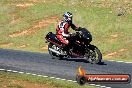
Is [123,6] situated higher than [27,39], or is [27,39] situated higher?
[123,6]

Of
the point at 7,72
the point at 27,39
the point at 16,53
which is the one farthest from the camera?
the point at 27,39

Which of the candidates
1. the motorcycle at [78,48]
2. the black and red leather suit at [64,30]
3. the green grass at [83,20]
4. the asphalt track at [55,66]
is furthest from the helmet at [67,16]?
the green grass at [83,20]

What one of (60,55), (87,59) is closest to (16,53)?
(60,55)

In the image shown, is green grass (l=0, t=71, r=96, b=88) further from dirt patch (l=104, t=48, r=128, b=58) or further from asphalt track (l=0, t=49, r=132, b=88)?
dirt patch (l=104, t=48, r=128, b=58)

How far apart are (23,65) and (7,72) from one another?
6.83 ft

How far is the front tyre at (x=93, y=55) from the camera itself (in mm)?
19831

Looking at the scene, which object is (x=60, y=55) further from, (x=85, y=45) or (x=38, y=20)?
(x=38, y=20)

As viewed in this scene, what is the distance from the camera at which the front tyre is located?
19.8 metres

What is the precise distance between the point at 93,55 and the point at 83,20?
15991mm

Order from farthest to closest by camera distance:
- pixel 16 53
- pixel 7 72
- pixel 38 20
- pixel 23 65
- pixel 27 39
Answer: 1. pixel 38 20
2. pixel 27 39
3. pixel 16 53
4. pixel 23 65
5. pixel 7 72

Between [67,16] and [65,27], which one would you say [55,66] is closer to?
[65,27]

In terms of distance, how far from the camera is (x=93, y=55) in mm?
20047

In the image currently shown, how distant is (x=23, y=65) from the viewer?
19469 mm

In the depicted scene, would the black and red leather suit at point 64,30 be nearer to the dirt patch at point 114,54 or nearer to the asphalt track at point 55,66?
the asphalt track at point 55,66
